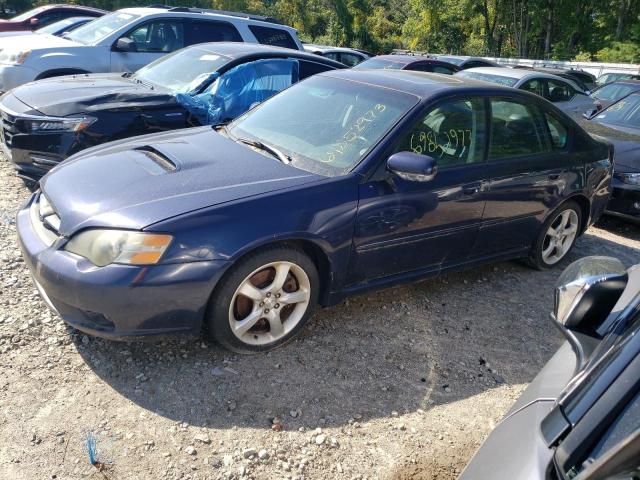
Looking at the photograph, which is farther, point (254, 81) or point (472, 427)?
point (254, 81)

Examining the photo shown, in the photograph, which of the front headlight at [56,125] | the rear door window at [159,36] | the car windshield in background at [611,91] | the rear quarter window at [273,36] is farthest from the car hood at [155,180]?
the car windshield in background at [611,91]

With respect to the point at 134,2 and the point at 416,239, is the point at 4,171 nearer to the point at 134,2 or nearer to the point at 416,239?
the point at 416,239

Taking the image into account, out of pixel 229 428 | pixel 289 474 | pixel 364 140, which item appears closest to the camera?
pixel 289 474

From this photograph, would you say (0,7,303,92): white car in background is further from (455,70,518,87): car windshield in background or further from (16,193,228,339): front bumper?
(16,193,228,339): front bumper

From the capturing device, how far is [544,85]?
33.0 ft

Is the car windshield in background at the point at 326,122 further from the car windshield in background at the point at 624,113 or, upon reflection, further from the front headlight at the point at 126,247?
the car windshield in background at the point at 624,113

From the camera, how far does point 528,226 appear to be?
436cm

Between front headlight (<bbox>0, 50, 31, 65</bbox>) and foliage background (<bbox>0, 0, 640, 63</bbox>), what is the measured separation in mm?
22978

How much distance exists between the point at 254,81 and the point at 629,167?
432 cm

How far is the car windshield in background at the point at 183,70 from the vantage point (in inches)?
232

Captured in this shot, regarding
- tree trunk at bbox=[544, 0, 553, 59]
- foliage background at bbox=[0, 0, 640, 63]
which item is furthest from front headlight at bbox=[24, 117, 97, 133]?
tree trunk at bbox=[544, 0, 553, 59]

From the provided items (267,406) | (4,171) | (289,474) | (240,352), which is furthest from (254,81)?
(289,474)

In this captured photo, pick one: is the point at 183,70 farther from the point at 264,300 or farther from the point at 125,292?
the point at 125,292

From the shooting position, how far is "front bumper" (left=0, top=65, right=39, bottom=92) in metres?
6.93
